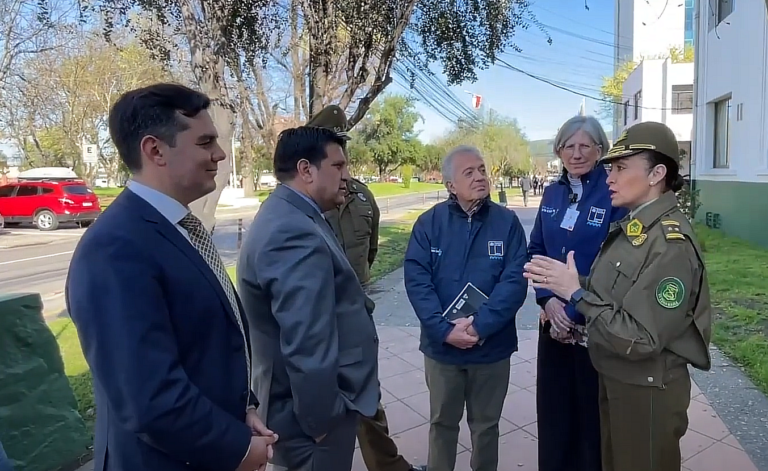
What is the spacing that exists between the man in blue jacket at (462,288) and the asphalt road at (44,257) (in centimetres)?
699

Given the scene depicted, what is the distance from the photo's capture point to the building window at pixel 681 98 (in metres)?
29.4

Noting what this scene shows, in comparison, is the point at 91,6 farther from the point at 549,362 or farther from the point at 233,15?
the point at 549,362

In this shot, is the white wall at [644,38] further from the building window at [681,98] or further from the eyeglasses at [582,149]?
the eyeglasses at [582,149]

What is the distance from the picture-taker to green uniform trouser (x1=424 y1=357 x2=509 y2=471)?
119 inches

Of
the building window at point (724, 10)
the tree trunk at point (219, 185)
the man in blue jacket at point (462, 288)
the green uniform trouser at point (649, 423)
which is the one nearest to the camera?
the green uniform trouser at point (649, 423)

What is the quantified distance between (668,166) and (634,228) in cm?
30

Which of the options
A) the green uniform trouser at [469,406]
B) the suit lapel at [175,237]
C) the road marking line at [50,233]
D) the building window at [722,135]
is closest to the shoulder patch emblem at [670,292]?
the green uniform trouser at [469,406]

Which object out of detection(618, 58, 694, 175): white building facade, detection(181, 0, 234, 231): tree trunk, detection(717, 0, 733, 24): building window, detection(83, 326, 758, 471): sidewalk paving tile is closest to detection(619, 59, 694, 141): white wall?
detection(618, 58, 694, 175): white building facade

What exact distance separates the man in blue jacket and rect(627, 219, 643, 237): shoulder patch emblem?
0.79 meters

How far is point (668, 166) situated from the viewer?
7.60 ft

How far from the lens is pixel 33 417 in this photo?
329 centimetres

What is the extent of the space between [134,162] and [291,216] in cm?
62

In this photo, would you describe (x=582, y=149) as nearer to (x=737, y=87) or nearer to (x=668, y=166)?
(x=668, y=166)

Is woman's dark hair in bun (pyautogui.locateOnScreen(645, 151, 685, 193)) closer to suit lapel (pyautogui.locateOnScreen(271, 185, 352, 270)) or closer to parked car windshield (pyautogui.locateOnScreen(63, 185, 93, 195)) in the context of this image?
suit lapel (pyautogui.locateOnScreen(271, 185, 352, 270))
